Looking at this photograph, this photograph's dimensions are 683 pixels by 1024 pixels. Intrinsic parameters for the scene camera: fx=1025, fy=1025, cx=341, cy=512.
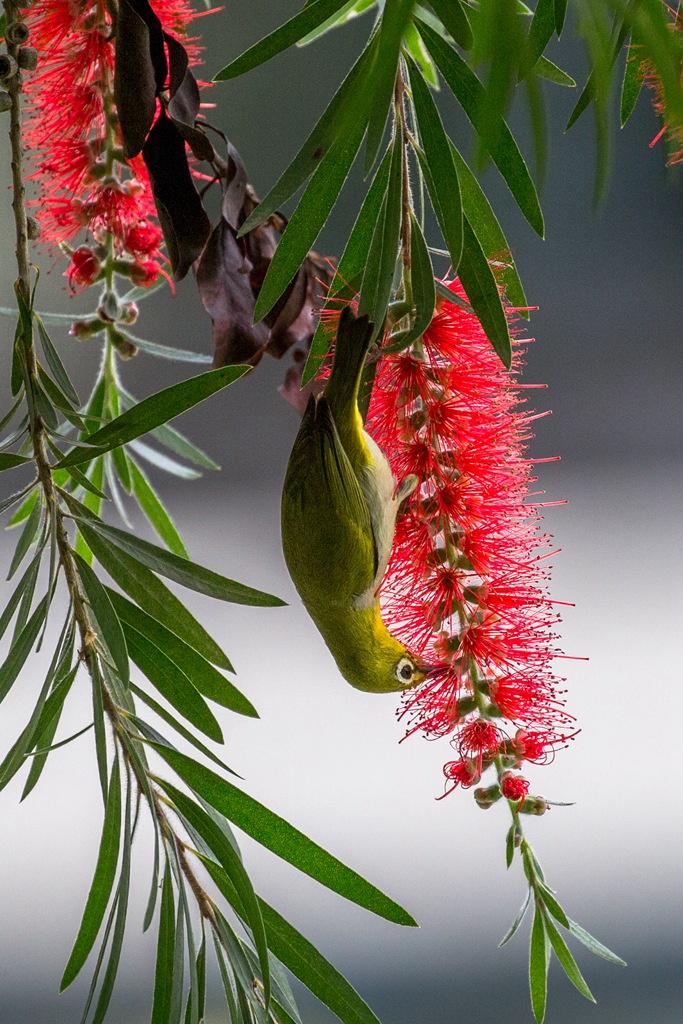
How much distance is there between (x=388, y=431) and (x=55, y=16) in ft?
0.71

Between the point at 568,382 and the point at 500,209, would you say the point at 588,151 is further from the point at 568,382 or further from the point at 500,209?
the point at 568,382

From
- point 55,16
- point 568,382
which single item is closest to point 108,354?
point 55,16

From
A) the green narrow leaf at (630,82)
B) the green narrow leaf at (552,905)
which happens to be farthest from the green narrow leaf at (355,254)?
the green narrow leaf at (552,905)

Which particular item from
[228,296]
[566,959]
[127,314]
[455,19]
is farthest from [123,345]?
[566,959]

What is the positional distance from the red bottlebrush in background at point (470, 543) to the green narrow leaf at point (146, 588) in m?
0.09

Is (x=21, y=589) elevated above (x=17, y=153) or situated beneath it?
situated beneath

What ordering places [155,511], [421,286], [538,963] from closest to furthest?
1. [421,286]
2. [538,963]
3. [155,511]

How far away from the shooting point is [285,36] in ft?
1.18

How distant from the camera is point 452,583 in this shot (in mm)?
393

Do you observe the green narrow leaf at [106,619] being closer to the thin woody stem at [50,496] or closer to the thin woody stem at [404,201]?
the thin woody stem at [50,496]

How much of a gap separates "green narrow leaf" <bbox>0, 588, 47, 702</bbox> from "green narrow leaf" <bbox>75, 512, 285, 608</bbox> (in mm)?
35

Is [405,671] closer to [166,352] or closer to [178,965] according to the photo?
[178,965]

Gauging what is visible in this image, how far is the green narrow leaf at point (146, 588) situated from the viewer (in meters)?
0.38

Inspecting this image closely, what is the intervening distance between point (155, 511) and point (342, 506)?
0.24 metres
